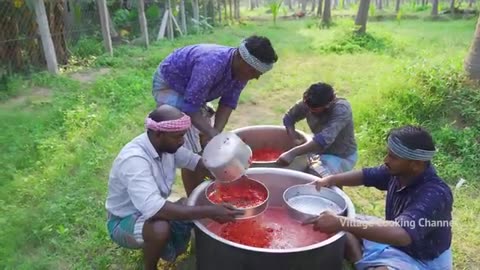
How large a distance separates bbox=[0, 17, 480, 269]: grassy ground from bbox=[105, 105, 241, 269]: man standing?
1.54 feet

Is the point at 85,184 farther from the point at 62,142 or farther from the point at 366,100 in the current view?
the point at 366,100

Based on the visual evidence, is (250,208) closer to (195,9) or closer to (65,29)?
(65,29)

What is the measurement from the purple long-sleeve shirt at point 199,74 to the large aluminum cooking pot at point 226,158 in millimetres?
415

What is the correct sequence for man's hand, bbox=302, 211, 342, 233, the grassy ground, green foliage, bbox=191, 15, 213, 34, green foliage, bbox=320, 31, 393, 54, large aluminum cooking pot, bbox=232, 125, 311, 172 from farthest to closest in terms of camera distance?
1. green foliage, bbox=191, 15, 213, 34
2. green foliage, bbox=320, 31, 393, 54
3. large aluminum cooking pot, bbox=232, 125, 311, 172
4. the grassy ground
5. man's hand, bbox=302, 211, 342, 233

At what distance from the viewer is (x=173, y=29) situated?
13.6m

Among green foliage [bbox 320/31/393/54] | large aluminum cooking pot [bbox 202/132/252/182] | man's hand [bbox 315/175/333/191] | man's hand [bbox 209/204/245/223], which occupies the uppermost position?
large aluminum cooking pot [bbox 202/132/252/182]

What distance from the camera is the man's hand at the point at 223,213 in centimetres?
235

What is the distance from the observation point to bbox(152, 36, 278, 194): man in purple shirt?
9.11 ft

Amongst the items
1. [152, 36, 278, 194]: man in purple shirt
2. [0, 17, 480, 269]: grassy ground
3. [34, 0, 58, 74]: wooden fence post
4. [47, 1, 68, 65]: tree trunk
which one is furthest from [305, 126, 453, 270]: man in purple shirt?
[47, 1, 68, 65]: tree trunk

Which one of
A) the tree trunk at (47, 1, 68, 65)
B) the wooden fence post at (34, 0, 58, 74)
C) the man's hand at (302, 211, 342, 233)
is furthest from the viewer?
the tree trunk at (47, 1, 68, 65)

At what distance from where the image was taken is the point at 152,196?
2334mm

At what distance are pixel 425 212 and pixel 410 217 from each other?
0.26 ft

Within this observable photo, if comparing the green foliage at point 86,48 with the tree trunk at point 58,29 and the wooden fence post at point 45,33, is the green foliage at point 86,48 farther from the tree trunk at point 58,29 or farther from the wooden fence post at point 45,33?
the wooden fence post at point 45,33

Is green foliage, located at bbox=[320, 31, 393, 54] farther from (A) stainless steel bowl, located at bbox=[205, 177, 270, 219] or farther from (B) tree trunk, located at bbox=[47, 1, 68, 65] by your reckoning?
(A) stainless steel bowl, located at bbox=[205, 177, 270, 219]
